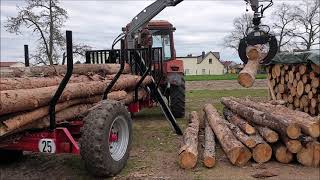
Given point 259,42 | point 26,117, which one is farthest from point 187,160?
point 259,42

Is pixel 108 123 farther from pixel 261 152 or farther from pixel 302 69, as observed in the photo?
pixel 302 69

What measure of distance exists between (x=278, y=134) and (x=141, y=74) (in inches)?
139

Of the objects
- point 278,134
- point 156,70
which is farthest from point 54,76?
point 156,70

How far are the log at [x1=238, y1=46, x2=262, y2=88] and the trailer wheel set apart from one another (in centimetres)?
257

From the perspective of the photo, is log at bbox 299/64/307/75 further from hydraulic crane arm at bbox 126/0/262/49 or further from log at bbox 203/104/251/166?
log at bbox 203/104/251/166

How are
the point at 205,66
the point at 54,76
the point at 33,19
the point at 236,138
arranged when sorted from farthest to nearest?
the point at 205,66, the point at 33,19, the point at 236,138, the point at 54,76

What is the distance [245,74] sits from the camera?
26.8 feet

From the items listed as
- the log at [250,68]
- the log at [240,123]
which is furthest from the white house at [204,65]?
the log at [250,68]

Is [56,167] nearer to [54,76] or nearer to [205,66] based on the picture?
[54,76]

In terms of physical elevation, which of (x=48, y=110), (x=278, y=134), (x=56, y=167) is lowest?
(x=56, y=167)

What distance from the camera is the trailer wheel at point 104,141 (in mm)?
5727

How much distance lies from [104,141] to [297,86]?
24.2 feet

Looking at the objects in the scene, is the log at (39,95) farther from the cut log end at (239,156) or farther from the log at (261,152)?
the log at (261,152)

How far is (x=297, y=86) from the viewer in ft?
38.4
